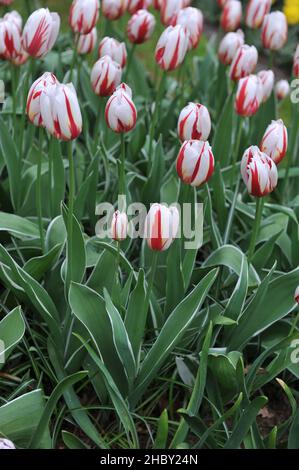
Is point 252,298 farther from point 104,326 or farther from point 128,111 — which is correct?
point 128,111

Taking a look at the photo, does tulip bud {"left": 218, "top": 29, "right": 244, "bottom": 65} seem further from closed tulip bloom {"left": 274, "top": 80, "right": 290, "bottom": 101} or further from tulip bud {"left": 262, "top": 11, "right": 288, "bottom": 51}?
closed tulip bloom {"left": 274, "top": 80, "right": 290, "bottom": 101}

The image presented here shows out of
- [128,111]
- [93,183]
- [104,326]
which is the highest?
[128,111]

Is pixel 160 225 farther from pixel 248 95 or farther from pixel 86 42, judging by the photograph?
pixel 86 42

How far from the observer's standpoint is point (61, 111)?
5.87 ft

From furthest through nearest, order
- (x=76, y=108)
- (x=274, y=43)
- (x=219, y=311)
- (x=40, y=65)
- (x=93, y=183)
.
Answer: (x=40, y=65)
(x=274, y=43)
(x=93, y=183)
(x=219, y=311)
(x=76, y=108)

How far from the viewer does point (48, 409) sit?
1.93 m

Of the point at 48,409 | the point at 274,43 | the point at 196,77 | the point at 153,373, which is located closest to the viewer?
the point at 48,409

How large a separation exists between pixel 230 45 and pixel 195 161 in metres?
0.96

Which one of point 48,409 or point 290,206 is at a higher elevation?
point 290,206

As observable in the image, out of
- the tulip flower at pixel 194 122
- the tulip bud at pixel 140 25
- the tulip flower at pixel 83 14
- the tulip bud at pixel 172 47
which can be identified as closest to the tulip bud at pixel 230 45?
the tulip bud at pixel 140 25

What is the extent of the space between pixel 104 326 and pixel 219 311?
358 millimetres

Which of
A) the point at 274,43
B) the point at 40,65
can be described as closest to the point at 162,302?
the point at 274,43

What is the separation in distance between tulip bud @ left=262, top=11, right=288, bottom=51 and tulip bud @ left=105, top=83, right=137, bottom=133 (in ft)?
2.71

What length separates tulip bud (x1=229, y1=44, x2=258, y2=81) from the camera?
2.47 meters
